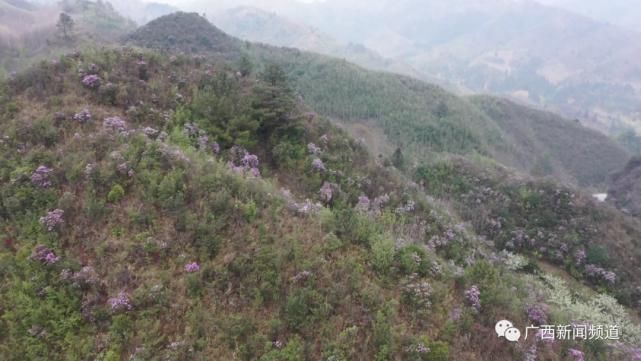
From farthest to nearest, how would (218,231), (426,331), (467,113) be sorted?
(467,113)
(218,231)
(426,331)

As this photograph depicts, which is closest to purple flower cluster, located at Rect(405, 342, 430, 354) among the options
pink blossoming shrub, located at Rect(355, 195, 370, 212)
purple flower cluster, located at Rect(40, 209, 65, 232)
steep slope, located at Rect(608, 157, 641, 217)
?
pink blossoming shrub, located at Rect(355, 195, 370, 212)

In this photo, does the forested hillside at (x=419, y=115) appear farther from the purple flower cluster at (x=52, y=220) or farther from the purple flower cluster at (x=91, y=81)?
the purple flower cluster at (x=52, y=220)

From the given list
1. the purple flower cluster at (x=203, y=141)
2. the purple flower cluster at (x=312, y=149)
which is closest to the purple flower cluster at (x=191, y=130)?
the purple flower cluster at (x=203, y=141)

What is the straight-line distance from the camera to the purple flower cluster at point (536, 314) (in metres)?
11.6

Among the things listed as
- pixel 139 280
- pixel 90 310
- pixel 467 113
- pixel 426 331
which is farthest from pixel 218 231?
pixel 467 113

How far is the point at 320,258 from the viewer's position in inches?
413

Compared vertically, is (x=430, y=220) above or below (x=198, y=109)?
below

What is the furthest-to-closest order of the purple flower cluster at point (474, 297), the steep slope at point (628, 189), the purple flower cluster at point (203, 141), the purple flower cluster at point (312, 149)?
1. the steep slope at point (628, 189)
2. the purple flower cluster at point (312, 149)
3. the purple flower cluster at point (203, 141)
4. the purple flower cluster at point (474, 297)

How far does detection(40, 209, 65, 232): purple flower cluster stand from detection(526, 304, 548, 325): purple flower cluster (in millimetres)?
12719

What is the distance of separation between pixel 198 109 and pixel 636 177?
57.5 m

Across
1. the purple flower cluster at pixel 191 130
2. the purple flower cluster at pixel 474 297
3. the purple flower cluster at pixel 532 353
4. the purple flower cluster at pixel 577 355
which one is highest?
the purple flower cluster at pixel 191 130

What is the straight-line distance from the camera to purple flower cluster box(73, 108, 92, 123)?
13.5 metres

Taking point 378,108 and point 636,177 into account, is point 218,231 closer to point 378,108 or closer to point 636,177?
point 378,108

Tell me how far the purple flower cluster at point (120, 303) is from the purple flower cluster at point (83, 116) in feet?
23.3
